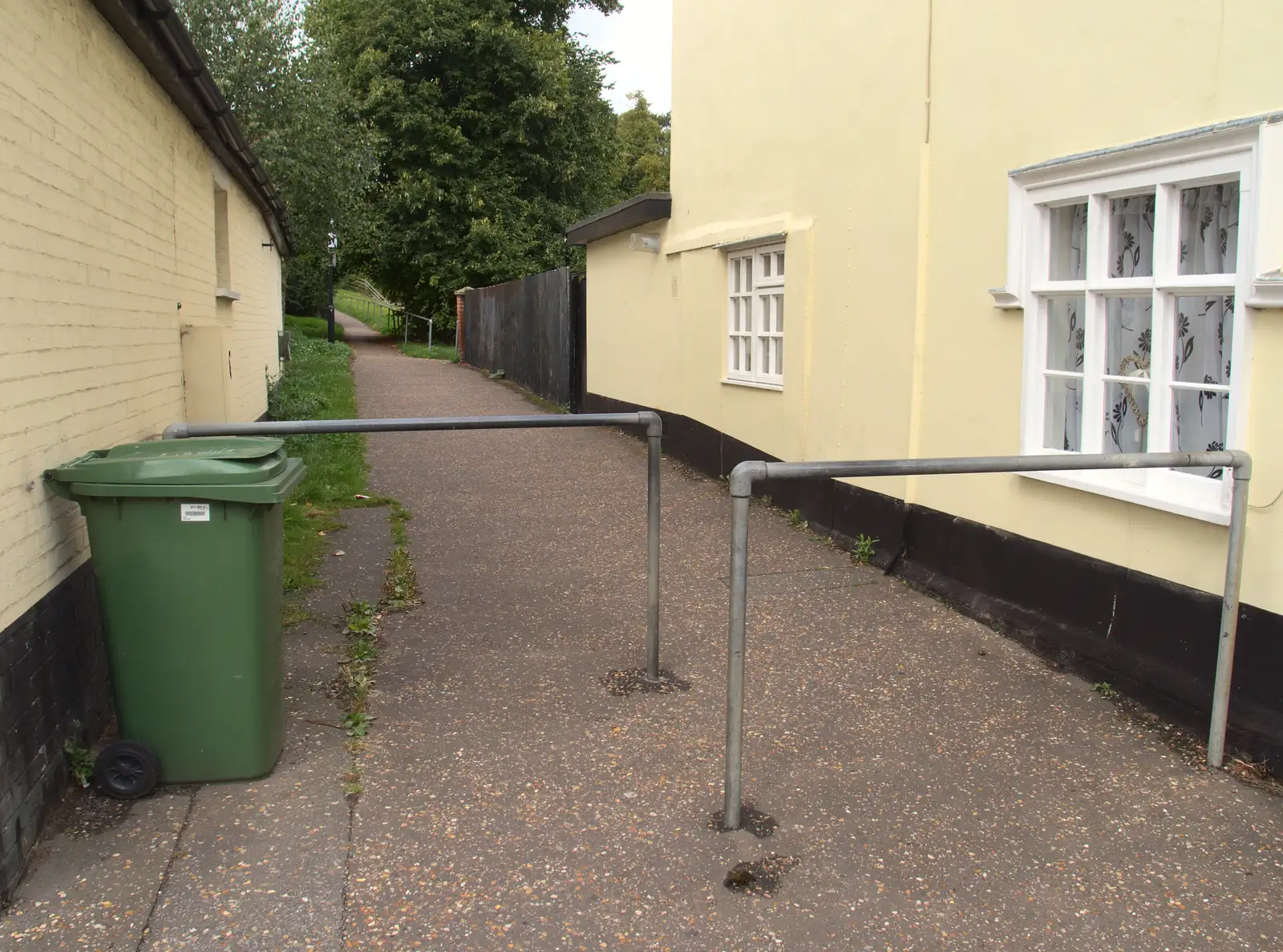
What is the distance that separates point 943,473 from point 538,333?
1460 cm

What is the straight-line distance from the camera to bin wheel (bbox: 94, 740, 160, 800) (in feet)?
11.8

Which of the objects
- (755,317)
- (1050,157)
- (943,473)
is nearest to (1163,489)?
(943,473)

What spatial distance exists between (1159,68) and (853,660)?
2.92m

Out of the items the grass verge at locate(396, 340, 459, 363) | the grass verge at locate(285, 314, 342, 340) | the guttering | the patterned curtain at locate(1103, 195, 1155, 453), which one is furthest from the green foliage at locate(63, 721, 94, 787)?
the grass verge at locate(285, 314, 342, 340)

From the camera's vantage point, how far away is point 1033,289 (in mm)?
5285

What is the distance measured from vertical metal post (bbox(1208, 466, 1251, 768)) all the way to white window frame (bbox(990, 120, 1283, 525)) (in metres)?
0.27

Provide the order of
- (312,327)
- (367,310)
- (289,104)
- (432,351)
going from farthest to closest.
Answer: (367,310) → (312,327) → (432,351) → (289,104)

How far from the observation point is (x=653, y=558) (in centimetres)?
464

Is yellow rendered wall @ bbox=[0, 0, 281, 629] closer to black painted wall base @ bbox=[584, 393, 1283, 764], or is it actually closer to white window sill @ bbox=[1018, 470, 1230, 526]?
white window sill @ bbox=[1018, 470, 1230, 526]

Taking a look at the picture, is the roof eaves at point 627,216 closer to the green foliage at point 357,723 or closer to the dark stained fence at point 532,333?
the dark stained fence at point 532,333

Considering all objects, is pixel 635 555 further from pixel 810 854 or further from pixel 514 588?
pixel 810 854

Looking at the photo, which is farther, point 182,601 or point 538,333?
point 538,333

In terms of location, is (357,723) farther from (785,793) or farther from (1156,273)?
(1156,273)

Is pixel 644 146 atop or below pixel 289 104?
atop
